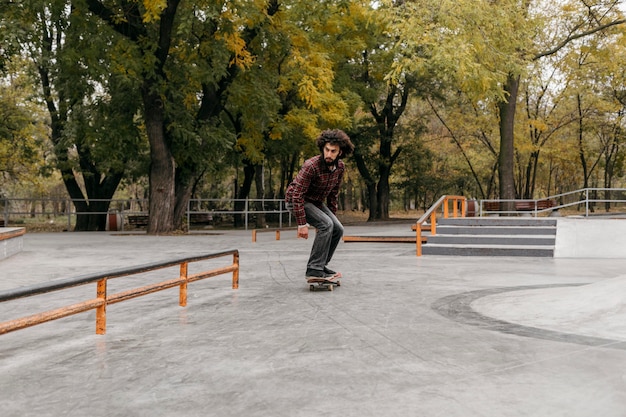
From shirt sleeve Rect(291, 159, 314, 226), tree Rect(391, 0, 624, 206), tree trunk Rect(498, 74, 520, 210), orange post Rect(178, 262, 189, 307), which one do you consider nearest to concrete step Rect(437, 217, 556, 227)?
tree Rect(391, 0, 624, 206)

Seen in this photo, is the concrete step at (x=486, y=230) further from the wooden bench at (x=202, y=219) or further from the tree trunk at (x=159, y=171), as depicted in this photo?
the wooden bench at (x=202, y=219)

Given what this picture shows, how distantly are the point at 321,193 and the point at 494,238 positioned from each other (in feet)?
26.0

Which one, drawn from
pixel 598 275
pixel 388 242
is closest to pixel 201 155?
pixel 388 242

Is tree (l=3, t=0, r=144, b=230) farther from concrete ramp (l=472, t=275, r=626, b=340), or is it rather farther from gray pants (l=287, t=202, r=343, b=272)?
concrete ramp (l=472, t=275, r=626, b=340)

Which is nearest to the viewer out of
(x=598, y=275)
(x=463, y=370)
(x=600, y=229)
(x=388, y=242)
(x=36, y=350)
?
(x=463, y=370)

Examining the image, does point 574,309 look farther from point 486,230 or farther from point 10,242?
point 10,242

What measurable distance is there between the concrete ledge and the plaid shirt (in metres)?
7.97

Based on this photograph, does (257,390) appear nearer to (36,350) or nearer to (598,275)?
(36,350)

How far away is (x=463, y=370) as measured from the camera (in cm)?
414

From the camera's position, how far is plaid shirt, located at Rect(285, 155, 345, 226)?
7.62 m

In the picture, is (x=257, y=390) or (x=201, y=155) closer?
(x=257, y=390)

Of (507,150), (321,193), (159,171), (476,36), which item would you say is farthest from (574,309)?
(159,171)

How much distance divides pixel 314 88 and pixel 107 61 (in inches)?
305

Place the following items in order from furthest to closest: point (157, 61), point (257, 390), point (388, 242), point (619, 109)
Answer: point (619, 109)
point (157, 61)
point (388, 242)
point (257, 390)
